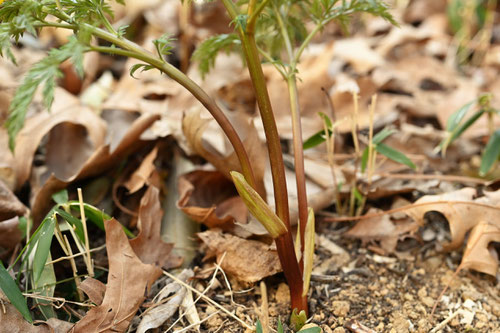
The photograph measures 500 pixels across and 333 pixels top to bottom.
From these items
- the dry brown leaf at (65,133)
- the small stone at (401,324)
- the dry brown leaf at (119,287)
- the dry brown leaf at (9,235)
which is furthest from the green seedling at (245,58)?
the dry brown leaf at (65,133)

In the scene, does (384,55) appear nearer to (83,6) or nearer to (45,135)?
(45,135)

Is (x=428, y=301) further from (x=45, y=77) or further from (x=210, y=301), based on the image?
(x=45, y=77)

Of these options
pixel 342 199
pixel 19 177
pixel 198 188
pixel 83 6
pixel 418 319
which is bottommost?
pixel 418 319

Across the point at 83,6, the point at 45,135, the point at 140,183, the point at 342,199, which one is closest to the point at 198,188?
the point at 140,183

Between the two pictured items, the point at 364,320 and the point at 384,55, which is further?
the point at 384,55

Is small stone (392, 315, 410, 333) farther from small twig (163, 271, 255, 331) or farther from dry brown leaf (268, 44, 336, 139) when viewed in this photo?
dry brown leaf (268, 44, 336, 139)

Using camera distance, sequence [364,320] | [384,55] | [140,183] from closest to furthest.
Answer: [364,320] < [140,183] < [384,55]

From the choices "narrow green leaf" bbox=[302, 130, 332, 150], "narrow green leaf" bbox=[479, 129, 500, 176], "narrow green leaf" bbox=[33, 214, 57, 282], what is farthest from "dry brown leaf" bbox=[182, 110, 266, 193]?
"narrow green leaf" bbox=[479, 129, 500, 176]
